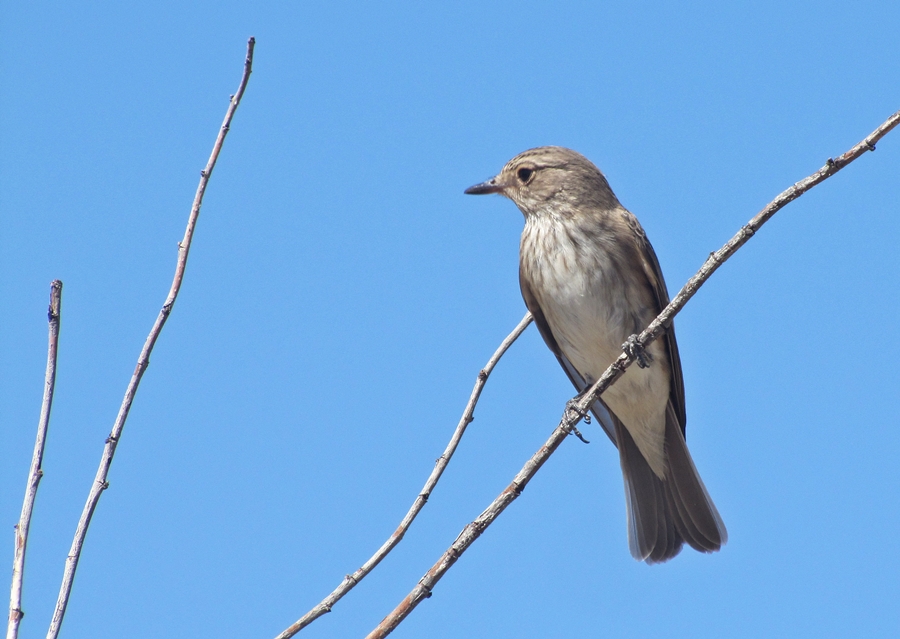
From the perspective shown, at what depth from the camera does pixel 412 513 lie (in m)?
3.29

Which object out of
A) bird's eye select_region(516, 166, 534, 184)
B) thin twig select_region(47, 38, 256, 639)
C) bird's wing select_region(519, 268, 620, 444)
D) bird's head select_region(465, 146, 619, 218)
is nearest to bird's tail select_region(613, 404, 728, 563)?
bird's wing select_region(519, 268, 620, 444)

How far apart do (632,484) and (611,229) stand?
2.06 m

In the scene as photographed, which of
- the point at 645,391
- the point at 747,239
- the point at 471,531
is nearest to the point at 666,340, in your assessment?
the point at 645,391

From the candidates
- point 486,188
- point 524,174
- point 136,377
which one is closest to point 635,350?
point 524,174

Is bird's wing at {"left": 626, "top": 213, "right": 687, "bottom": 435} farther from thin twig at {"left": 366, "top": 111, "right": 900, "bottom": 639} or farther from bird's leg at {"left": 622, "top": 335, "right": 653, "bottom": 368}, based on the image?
thin twig at {"left": 366, "top": 111, "right": 900, "bottom": 639}

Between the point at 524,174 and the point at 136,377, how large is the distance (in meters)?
4.86

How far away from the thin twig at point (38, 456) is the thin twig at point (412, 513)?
2.49ft

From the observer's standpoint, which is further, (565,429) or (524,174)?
(524,174)

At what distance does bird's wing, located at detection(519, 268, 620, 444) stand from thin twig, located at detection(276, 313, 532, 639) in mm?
2931

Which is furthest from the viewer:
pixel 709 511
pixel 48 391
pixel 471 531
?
pixel 709 511

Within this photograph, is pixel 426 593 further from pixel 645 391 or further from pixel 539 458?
pixel 645 391

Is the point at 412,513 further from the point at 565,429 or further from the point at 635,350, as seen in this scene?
the point at 635,350

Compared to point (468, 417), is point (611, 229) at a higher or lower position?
higher

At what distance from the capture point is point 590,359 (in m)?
6.99
